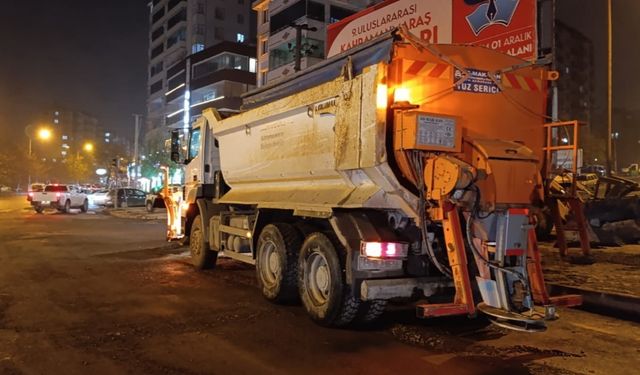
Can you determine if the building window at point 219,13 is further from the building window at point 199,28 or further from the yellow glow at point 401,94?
the yellow glow at point 401,94

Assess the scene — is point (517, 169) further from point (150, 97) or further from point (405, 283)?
point (150, 97)

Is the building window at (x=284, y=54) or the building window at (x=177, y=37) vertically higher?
the building window at (x=177, y=37)

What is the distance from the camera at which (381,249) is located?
6.01 metres

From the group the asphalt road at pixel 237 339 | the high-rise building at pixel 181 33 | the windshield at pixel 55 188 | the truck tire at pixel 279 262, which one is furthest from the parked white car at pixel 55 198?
the high-rise building at pixel 181 33

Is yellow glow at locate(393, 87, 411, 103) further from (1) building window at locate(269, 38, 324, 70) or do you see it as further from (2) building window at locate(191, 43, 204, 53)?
(2) building window at locate(191, 43, 204, 53)

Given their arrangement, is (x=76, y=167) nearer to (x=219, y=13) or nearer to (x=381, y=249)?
(x=219, y=13)

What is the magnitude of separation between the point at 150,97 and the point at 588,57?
3423 inches

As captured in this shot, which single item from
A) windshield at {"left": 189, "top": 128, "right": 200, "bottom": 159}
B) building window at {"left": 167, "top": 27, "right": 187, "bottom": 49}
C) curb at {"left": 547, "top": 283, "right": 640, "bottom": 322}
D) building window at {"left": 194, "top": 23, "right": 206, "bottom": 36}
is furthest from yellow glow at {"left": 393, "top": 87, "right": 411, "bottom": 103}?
building window at {"left": 167, "top": 27, "right": 187, "bottom": 49}

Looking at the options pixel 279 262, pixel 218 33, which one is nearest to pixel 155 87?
pixel 218 33

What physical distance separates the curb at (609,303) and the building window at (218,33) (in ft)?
268

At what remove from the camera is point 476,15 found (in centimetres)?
1263

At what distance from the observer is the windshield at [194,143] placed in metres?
11.8

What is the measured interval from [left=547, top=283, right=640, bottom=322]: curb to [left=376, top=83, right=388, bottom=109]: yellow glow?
4.13 metres

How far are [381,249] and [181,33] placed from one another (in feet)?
282
